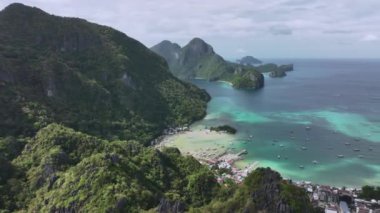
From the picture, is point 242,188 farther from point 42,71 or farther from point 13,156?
point 42,71

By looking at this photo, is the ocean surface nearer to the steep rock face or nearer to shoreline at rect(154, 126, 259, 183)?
shoreline at rect(154, 126, 259, 183)

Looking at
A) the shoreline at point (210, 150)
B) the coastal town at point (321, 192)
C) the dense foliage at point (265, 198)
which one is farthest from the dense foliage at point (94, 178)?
the shoreline at point (210, 150)

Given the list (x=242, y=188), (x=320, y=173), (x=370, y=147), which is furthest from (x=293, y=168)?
(x=242, y=188)

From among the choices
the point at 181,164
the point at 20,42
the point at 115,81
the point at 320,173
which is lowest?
the point at 320,173

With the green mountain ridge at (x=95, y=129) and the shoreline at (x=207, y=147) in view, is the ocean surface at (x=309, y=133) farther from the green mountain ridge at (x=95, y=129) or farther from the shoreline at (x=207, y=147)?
the green mountain ridge at (x=95, y=129)

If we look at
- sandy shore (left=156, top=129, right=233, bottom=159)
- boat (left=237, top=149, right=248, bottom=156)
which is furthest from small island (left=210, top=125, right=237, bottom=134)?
boat (left=237, top=149, right=248, bottom=156)

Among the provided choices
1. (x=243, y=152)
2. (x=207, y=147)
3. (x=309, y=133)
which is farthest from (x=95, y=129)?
(x=309, y=133)
